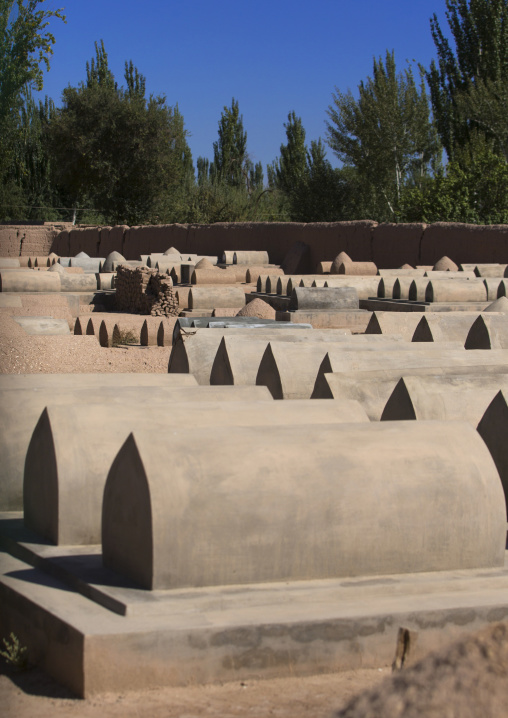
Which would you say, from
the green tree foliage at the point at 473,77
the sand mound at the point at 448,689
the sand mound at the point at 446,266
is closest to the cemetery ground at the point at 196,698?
the sand mound at the point at 448,689

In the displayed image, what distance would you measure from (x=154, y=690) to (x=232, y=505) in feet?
2.28

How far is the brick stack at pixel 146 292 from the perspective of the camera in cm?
1706

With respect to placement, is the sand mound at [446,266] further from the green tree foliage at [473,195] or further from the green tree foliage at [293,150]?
the green tree foliage at [293,150]

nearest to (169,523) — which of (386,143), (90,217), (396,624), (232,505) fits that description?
(232,505)

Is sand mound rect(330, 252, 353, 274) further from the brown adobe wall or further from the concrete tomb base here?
the concrete tomb base

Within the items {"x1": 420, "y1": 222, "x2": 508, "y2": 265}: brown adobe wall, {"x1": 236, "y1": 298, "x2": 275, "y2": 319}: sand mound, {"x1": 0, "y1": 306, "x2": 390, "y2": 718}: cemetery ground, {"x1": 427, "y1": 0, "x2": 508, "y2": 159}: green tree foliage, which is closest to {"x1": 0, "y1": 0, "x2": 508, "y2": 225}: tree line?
{"x1": 427, "y1": 0, "x2": 508, "y2": 159}: green tree foliage

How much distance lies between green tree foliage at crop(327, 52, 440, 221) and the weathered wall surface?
1302 centimetres

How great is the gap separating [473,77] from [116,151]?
16.6 metres

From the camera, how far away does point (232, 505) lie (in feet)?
10.4

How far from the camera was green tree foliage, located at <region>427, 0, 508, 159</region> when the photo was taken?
3550 cm

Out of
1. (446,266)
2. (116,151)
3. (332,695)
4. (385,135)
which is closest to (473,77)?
(385,135)

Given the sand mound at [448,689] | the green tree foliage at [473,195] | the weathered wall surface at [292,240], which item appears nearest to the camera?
the sand mound at [448,689]

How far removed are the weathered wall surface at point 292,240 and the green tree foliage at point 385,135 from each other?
13.0 m

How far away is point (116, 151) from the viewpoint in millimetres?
40031
